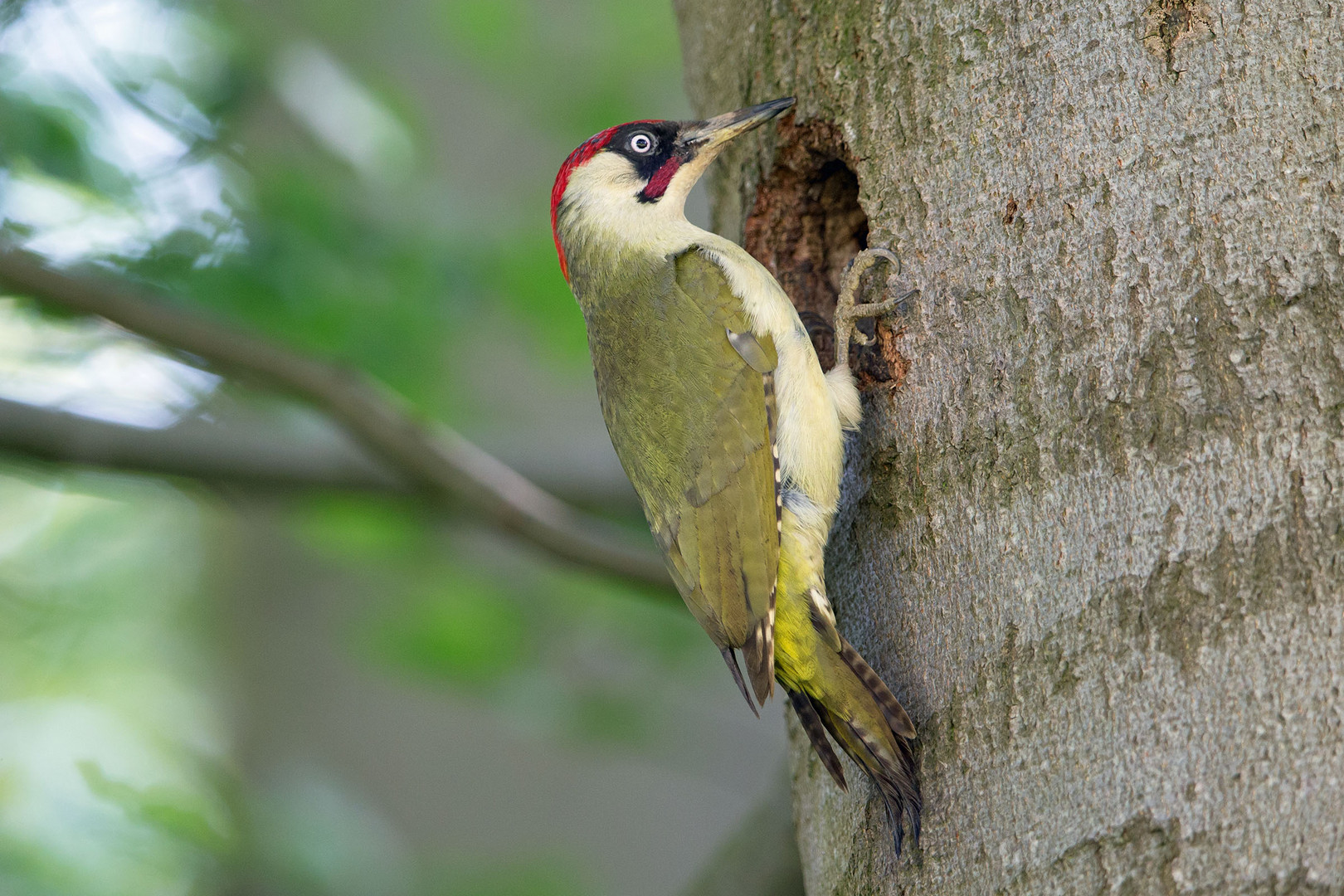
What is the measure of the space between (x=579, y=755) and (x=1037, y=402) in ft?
13.9

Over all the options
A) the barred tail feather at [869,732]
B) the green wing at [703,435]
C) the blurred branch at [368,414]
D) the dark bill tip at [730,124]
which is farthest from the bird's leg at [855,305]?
the blurred branch at [368,414]

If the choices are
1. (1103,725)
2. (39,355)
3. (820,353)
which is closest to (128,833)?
(39,355)

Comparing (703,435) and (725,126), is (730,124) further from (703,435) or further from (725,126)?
(703,435)

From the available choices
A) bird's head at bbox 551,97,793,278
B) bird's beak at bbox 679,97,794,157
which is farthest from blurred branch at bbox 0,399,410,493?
bird's beak at bbox 679,97,794,157

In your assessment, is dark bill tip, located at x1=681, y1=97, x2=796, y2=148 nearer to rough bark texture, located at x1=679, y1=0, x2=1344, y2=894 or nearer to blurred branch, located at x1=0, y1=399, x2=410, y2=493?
rough bark texture, located at x1=679, y1=0, x2=1344, y2=894

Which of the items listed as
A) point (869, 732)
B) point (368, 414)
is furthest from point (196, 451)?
point (869, 732)

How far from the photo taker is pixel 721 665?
20.6ft

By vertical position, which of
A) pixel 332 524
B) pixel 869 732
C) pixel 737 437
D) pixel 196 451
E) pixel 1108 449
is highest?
pixel 196 451

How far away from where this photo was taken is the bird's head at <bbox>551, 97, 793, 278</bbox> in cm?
334

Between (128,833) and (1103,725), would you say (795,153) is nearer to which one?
(1103,725)

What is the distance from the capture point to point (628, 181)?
352 cm

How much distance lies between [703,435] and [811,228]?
1.99ft

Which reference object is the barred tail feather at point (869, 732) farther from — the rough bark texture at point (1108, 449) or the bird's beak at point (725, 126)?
the bird's beak at point (725, 126)

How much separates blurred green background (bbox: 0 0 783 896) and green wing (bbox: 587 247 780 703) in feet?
3.19
